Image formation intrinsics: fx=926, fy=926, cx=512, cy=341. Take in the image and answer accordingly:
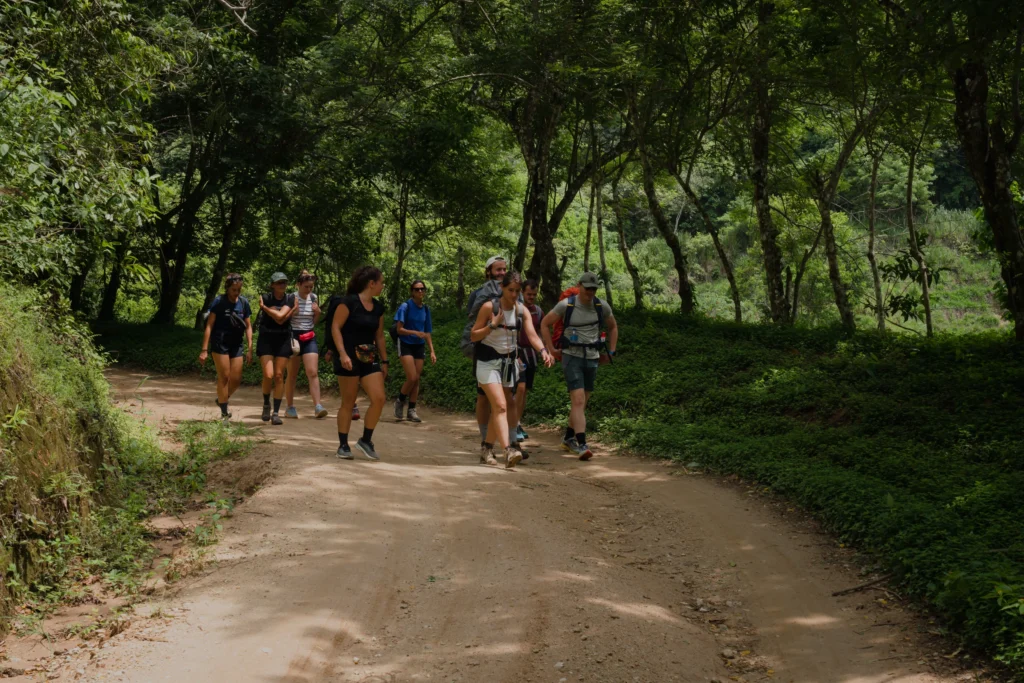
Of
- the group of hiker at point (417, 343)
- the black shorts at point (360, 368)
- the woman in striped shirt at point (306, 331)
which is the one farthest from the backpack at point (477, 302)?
the woman in striped shirt at point (306, 331)

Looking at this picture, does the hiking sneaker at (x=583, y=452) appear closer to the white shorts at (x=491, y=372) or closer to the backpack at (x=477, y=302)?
the white shorts at (x=491, y=372)

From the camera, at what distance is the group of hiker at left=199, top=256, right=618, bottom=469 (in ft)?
29.7

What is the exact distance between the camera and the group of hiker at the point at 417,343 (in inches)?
356

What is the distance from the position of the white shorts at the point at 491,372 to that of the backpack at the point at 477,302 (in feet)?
0.59

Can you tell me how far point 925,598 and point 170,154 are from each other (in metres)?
24.8

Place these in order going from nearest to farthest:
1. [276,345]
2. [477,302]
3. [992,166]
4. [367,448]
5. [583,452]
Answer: [367,448]
[477,302]
[583,452]
[276,345]
[992,166]

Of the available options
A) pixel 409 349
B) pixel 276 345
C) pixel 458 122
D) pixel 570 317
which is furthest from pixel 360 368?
pixel 458 122

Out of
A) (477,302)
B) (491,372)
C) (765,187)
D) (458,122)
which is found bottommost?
(491,372)

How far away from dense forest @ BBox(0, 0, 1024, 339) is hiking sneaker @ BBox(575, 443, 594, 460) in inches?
214

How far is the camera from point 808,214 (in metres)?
25.8

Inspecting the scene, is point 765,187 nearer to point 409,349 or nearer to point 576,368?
point 409,349

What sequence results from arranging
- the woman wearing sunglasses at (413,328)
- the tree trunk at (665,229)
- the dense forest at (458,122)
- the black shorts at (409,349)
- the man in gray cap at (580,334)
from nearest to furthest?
1. the dense forest at (458,122)
2. the man in gray cap at (580,334)
3. the woman wearing sunglasses at (413,328)
4. the black shorts at (409,349)
5. the tree trunk at (665,229)

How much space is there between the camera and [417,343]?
1294cm

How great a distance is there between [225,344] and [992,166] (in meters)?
10.4
